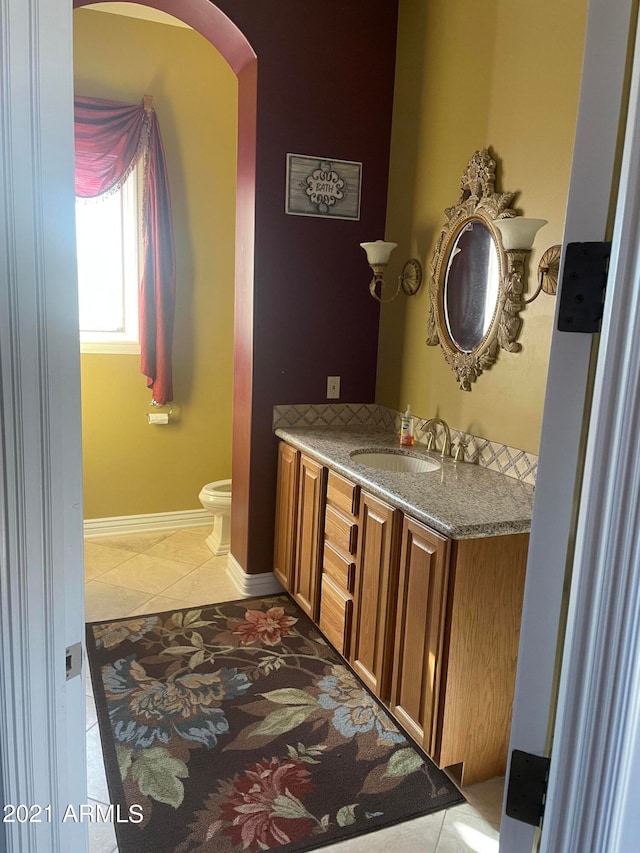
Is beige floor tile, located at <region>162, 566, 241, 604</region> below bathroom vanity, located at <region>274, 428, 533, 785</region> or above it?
below

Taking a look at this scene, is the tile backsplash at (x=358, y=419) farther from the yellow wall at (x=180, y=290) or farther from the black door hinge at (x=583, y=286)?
the black door hinge at (x=583, y=286)

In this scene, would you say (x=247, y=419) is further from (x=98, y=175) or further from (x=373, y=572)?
(x=98, y=175)

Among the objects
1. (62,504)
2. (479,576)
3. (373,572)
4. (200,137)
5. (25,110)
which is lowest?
(373,572)

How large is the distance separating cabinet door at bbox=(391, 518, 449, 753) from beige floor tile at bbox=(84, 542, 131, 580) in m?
2.07

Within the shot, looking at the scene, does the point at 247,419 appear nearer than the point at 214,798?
No

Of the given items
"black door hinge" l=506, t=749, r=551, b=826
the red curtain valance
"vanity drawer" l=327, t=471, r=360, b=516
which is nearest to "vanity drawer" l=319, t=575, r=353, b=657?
"vanity drawer" l=327, t=471, r=360, b=516

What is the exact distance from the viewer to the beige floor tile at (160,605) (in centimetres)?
318

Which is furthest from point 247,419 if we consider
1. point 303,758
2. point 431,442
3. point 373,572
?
point 303,758

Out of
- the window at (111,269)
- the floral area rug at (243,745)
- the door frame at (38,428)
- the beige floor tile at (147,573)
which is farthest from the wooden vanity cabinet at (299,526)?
the door frame at (38,428)

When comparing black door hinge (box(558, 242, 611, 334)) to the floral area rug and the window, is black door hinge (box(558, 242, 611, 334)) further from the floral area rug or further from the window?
the window

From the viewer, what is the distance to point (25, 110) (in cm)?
69

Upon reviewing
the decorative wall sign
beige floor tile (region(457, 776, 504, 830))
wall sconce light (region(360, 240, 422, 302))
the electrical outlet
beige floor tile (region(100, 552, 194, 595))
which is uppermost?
the decorative wall sign

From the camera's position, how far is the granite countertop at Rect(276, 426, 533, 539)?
1.95 meters

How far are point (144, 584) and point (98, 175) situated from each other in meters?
2.39
